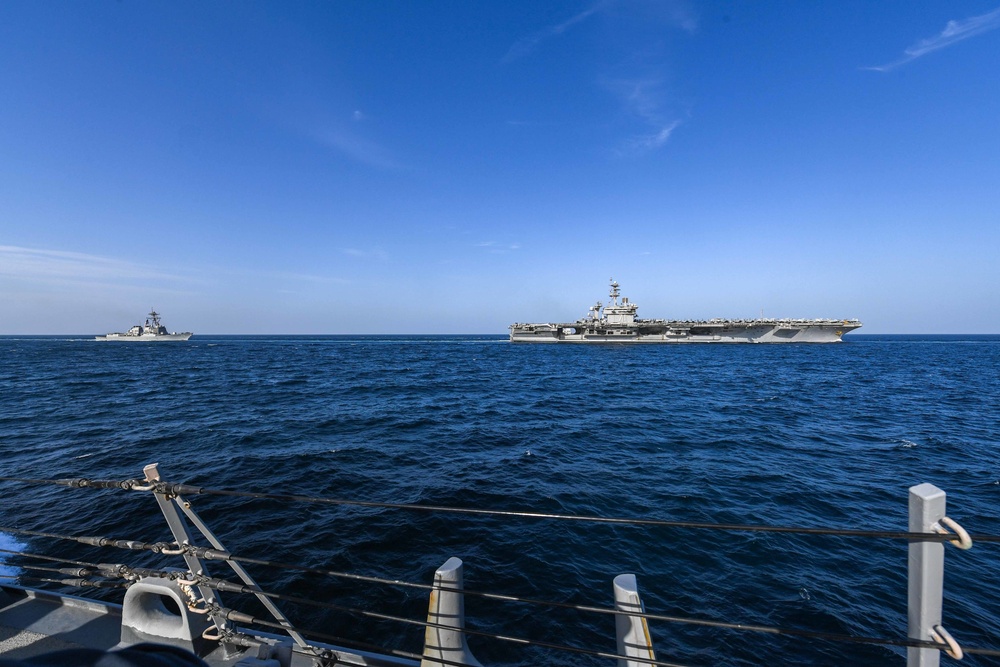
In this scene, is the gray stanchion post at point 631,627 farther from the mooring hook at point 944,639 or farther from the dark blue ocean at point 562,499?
the dark blue ocean at point 562,499

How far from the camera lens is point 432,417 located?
19391 mm

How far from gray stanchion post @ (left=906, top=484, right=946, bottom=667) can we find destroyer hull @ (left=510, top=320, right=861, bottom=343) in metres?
82.8

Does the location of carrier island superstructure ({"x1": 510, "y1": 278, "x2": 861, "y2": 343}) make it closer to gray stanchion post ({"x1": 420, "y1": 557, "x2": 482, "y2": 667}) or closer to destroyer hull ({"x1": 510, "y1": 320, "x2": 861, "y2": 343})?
destroyer hull ({"x1": 510, "y1": 320, "x2": 861, "y2": 343})

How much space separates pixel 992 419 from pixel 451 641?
30.9 metres

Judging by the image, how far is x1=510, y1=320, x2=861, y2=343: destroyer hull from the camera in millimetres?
77688

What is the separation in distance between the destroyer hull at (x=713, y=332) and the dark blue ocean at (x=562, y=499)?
58362 millimetres

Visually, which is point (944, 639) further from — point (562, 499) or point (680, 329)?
point (680, 329)

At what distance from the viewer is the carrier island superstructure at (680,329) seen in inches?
3068

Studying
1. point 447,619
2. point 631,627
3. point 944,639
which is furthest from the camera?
point 447,619

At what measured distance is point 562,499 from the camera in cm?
999

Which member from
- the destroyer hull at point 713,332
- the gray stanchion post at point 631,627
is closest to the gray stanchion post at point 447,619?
the gray stanchion post at point 631,627

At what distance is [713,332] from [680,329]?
6680 mm

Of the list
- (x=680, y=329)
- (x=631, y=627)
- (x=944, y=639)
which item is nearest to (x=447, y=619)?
(x=631, y=627)

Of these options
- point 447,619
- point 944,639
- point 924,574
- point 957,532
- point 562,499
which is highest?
point 957,532
